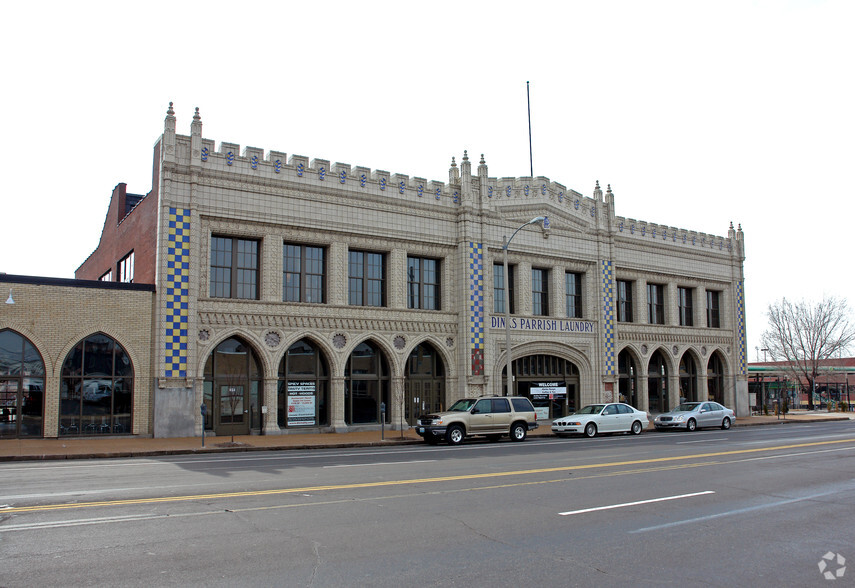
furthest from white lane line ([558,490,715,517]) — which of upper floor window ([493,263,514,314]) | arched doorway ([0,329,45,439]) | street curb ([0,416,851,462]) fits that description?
upper floor window ([493,263,514,314])

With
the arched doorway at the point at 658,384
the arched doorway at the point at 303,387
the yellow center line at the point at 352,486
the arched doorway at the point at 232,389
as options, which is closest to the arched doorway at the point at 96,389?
the arched doorway at the point at 232,389

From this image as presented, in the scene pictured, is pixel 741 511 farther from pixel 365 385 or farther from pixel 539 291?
pixel 539 291

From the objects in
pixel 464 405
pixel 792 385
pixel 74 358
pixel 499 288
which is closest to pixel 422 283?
pixel 499 288

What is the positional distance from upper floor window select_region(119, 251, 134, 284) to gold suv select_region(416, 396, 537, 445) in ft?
48.7

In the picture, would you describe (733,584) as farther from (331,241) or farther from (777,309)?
(777,309)

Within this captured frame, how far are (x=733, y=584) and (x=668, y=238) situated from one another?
36960 millimetres

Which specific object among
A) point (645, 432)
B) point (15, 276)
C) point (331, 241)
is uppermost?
point (331, 241)

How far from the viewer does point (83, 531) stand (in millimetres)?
A: 8852

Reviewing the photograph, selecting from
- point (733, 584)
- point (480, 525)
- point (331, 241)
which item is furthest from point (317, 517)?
point (331, 241)

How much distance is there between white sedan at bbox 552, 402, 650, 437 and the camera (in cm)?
2855

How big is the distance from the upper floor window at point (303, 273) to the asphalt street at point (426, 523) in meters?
11.9

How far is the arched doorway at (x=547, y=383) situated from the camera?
114ft

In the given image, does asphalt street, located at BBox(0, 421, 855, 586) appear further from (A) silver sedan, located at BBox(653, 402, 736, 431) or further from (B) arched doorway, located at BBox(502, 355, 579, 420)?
(B) arched doorway, located at BBox(502, 355, 579, 420)

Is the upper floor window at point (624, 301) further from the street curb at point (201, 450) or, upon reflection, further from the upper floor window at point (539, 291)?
the street curb at point (201, 450)
